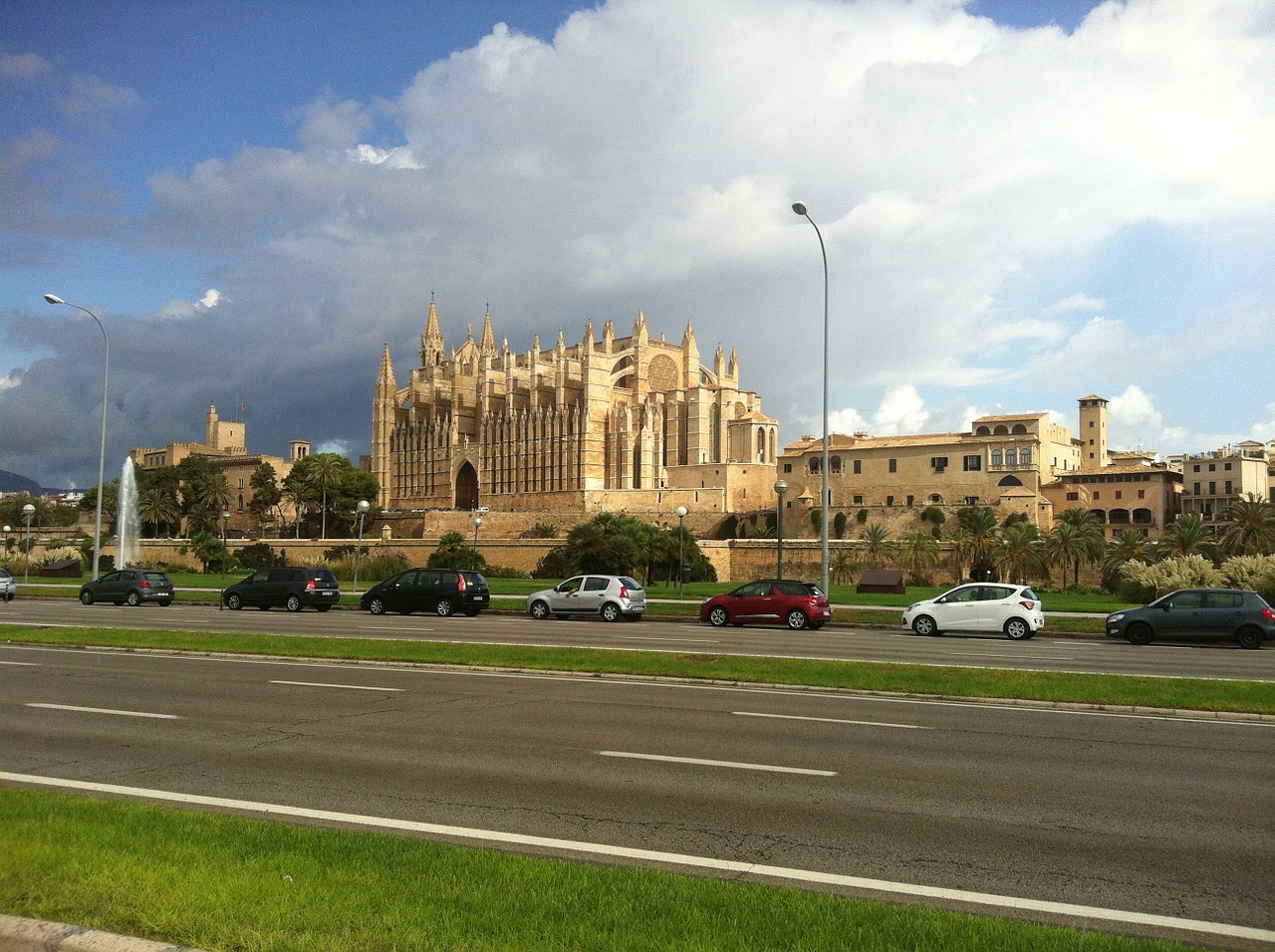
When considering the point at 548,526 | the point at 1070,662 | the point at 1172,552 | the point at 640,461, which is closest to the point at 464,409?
the point at 640,461

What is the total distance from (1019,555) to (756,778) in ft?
164

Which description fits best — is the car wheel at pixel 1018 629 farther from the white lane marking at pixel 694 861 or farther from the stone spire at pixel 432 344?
the stone spire at pixel 432 344

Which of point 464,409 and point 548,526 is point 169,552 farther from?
point 464,409

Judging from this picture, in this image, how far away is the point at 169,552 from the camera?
79000 mm

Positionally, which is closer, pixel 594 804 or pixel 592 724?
pixel 594 804

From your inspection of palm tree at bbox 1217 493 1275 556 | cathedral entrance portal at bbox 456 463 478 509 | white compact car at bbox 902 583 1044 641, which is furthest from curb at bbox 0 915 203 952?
cathedral entrance portal at bbox 456 463 478 509

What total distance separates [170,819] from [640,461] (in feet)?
291

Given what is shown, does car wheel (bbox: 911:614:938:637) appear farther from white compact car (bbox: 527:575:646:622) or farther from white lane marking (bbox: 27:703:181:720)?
white lane marking (bbox: 27:703:181:720)

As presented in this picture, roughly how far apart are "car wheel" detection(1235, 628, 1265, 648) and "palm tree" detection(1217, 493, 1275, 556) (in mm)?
28437

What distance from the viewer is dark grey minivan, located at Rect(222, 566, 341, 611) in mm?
32531

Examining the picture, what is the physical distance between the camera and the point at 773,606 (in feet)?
90.8

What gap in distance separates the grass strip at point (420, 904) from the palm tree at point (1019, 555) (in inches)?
2076

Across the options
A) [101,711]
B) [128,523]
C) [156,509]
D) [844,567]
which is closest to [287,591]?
[101,711]

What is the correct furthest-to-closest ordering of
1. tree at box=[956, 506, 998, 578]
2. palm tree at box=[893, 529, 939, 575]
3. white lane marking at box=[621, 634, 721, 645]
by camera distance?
palm tree at box=[893, 529, 939, 575]
tree at box=[956, 506, 998, 578]
white lane marking at box=[621, 634, 721, 645]
